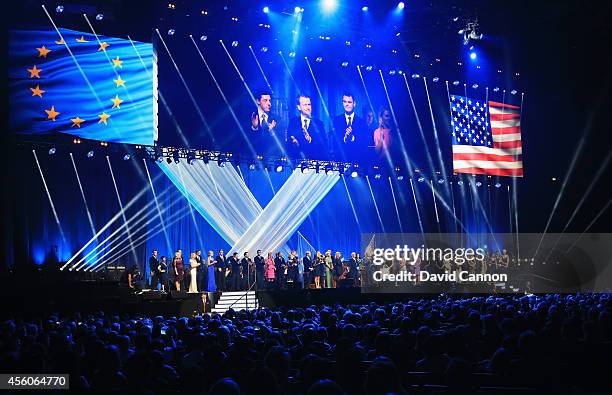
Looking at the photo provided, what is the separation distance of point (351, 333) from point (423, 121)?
20926 mm

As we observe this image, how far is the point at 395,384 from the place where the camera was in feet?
13.6

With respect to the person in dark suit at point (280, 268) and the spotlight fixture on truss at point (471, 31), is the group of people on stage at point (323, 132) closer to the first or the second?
the person in dark suit at point (280, 268)

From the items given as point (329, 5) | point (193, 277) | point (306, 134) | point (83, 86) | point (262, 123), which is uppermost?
point (329, 5)

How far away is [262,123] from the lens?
23.7 meters

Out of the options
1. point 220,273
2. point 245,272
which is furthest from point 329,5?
point 220,273

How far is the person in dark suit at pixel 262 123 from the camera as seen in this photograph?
23516mm

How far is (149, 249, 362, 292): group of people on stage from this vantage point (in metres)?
22.2

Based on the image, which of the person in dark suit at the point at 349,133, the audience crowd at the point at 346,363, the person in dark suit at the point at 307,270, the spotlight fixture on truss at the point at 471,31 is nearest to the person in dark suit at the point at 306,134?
the person in dark suit at the point at 349,133

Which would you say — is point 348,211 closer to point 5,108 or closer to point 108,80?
point 108,80

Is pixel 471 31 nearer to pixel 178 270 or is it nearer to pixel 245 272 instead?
pixel 245 272

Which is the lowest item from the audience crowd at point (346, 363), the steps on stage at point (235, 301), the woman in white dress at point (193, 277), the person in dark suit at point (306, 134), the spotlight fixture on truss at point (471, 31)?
the steps on stage at point (235, 301)

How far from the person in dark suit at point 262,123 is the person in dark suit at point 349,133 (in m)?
2.96

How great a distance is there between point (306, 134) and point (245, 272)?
19.4 ft

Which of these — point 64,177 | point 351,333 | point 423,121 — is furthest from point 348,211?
point 351,333
